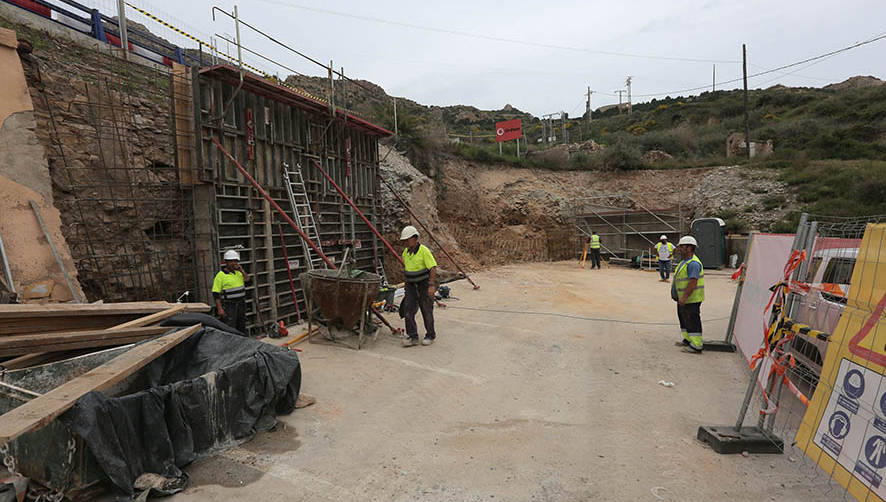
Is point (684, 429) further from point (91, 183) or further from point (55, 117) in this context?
point (55, 117)

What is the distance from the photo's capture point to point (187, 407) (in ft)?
11.4

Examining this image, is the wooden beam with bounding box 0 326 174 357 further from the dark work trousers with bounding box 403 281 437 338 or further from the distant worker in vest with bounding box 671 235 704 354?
the distant worker in vest with bounding box 671 235 704 354

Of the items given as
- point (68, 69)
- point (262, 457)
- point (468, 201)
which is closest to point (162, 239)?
point (68, 69)

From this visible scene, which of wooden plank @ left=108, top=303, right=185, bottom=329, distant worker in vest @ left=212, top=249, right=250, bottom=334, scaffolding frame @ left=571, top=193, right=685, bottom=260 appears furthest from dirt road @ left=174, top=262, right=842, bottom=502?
scaffolding frame @ left=571, top=193, right=685, bottom=260

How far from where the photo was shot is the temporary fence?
101 inches

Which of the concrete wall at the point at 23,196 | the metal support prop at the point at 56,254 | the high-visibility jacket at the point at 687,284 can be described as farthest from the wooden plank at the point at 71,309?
the high-visibility jacket at the point at 687,284

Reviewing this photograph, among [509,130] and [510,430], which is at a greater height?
[509,130]

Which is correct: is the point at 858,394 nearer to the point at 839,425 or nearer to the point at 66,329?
the point at 839,425

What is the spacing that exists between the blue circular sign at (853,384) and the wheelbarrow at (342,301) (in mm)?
5682

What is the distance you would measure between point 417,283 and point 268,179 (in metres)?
4.47

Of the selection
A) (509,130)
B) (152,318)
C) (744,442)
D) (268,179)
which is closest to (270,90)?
(268,179)

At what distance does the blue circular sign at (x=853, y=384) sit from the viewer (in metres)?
2.67

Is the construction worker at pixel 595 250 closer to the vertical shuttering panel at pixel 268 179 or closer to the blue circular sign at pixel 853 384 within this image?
the vertical shuttering panel at pixel 268 179

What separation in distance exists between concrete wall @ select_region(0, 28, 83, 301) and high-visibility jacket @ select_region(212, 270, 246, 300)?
175 cm
